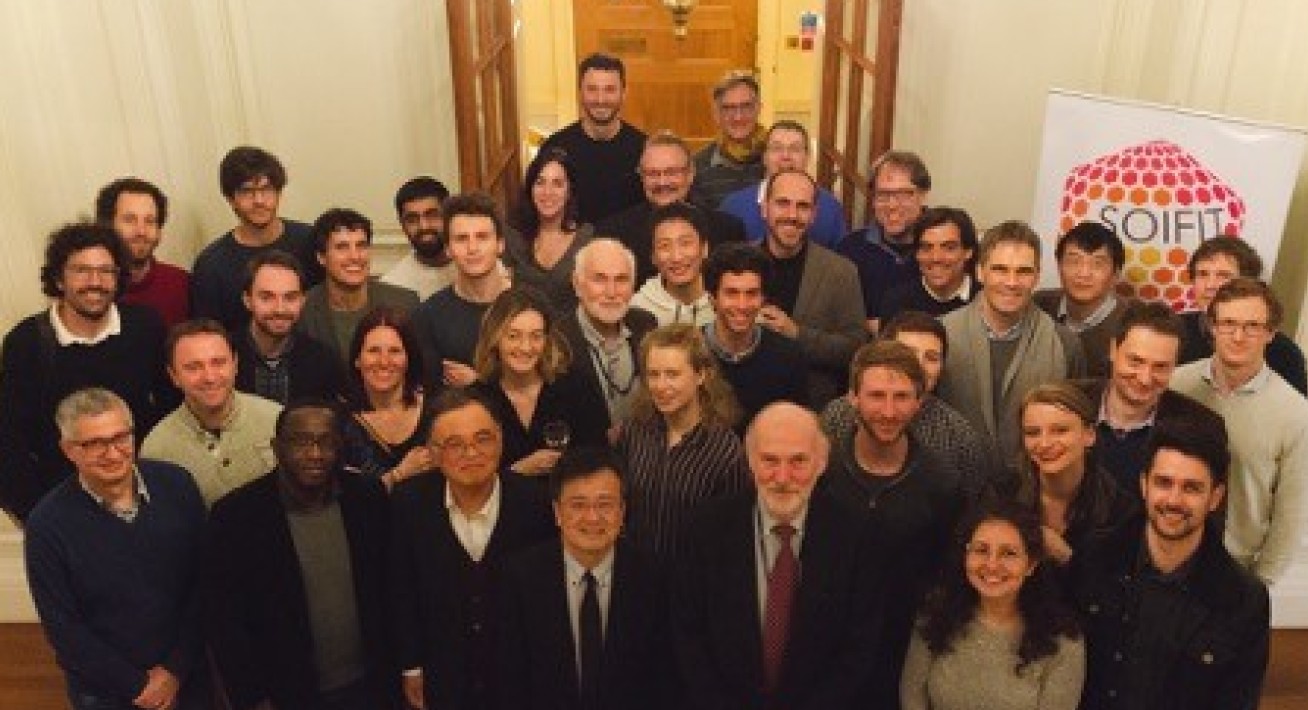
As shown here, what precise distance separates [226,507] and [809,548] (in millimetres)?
1365

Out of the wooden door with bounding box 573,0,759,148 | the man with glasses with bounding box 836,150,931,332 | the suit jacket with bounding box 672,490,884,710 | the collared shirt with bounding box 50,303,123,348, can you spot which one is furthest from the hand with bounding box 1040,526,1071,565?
the wooden door with bounding box 573,0,759,148

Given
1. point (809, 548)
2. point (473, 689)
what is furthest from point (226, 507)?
point (809, 548)

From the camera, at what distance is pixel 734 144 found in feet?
15.3

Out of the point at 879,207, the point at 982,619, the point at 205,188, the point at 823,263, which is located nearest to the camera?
the point at 982,619

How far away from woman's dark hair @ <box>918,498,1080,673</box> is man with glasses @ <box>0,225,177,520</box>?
225 centimetres

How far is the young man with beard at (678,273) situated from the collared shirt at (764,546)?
39.6 inches

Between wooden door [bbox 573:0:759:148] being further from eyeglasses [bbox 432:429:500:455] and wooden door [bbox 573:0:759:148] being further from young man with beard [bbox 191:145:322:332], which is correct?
eyeglasses [bbox 432:429:500:455]

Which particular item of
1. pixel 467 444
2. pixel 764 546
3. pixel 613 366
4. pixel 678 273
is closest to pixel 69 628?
pixel 467 444

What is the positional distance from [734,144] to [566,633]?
2641 millimetres

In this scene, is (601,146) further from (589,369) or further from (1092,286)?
(1092,286)

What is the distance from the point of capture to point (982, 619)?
2459mm

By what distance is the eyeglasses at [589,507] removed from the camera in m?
2.46

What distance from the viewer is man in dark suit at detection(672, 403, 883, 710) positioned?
99.5 inches

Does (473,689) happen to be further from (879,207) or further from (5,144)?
(5,144)
